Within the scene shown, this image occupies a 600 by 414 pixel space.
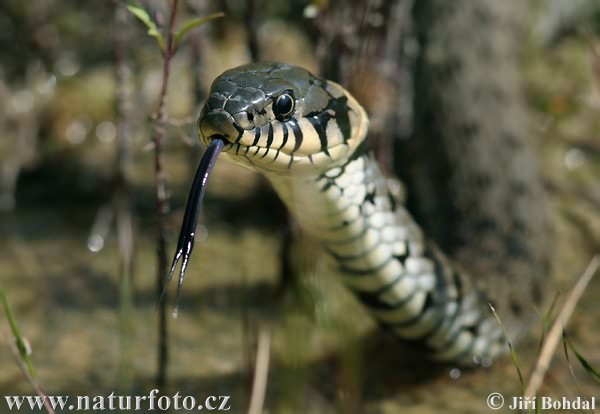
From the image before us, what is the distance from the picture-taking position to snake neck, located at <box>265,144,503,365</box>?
2.40 meters

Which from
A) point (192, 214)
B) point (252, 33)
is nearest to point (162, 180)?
point (192, 214)

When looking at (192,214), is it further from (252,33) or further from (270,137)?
(252,33)

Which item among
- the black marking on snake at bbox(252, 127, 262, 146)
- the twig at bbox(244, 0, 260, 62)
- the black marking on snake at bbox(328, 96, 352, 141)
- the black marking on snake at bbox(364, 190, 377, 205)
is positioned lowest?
the black marking on snake at bbox(364, 190, 377, 205)

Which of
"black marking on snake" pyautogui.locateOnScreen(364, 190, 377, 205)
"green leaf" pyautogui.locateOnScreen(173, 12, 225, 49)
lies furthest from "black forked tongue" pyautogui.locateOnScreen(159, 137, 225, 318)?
"black marking on snake" pyautogui.locateOnScreen(364, 190, 377, 205)

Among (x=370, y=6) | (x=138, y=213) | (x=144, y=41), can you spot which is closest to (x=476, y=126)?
(x=370, y=6)

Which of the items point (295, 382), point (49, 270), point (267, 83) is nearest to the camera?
point (295, 382)

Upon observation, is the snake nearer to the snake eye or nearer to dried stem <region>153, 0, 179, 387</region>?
the snake eye

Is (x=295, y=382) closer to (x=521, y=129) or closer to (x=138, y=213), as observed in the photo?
(x=521, y=129)

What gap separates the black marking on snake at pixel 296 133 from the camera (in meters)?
2.18

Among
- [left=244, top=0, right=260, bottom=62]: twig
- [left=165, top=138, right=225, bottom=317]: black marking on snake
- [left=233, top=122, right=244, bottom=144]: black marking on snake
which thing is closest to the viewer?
[left=165, top=138, right=225, bottom=317]: black marking on snake

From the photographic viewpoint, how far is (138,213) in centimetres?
412

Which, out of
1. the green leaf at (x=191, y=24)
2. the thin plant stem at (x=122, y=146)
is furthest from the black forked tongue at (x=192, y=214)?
the thin plant stem at (x=122, y=146)

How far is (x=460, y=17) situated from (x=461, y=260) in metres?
1.11

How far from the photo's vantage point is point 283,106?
7.05 feet
